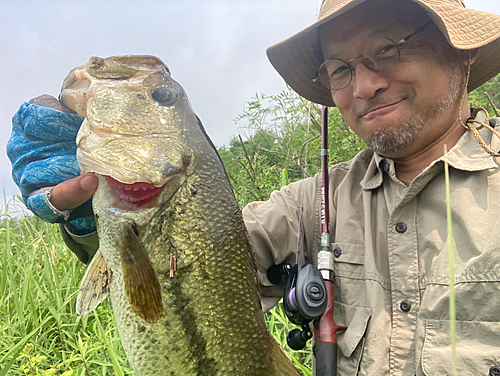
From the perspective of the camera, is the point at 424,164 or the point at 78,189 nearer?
the point at 78,189

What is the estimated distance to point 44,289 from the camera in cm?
344

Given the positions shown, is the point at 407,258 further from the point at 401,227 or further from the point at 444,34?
the point at 444,34

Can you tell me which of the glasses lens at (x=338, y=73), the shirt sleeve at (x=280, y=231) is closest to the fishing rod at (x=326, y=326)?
the shirt sleeve at (x=280, y=231)

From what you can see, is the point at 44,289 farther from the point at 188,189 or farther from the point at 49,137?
the point at 188,189

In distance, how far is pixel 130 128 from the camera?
1.65 metres

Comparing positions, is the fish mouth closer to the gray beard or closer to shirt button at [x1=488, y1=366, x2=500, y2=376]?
the gray beard

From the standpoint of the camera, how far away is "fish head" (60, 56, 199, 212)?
157 centimetres

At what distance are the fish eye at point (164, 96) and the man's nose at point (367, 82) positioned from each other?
1.02 meters

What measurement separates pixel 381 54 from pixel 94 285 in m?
1.85

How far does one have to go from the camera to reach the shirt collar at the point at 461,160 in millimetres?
1756

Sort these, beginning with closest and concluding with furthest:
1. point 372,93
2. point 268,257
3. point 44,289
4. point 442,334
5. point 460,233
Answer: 1. point 442,334
2. point 460,233
3. point 372,93
4. point 268,257
5. point 44,289

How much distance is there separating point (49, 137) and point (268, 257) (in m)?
1.33

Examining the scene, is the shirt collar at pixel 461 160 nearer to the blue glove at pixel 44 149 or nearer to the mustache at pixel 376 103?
the mustache at pixel 376 103

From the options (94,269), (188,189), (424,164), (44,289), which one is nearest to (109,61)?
(188,189)
